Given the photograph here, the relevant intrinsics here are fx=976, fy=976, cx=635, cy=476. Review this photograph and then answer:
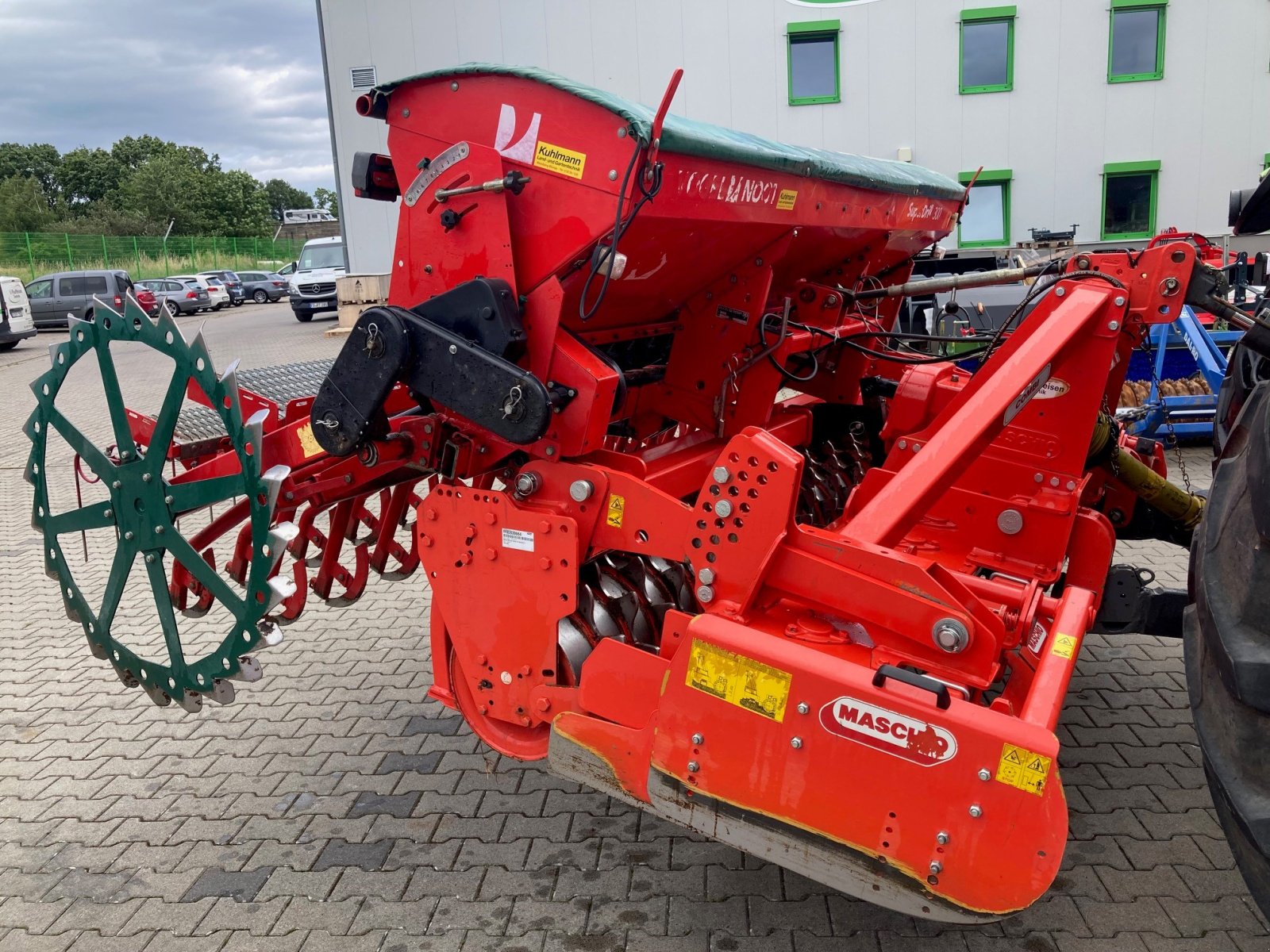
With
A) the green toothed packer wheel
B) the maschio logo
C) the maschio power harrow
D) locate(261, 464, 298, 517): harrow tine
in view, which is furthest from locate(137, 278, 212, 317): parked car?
the maschio logo

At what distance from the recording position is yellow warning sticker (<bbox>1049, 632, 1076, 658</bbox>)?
7.46 ft

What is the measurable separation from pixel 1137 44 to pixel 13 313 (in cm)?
2151

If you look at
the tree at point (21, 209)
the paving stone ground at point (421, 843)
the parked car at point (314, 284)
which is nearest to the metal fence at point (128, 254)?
the tree at point (21, 209)

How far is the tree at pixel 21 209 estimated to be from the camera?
4038 centimetres

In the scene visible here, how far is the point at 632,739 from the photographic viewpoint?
8.04 ft

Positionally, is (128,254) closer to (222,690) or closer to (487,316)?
(222,690)

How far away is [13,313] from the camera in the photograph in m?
20.0

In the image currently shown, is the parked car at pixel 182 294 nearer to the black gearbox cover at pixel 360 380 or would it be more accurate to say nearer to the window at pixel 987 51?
the window at pixel 987 51

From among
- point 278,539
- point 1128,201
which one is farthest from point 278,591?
point 1128,201

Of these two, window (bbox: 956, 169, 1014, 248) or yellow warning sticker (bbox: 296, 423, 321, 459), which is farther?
window (bbox: 956, 169, 1014, 248)

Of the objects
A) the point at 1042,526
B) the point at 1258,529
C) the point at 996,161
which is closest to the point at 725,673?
the point at 1258,529

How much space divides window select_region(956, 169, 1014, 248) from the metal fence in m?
28.5

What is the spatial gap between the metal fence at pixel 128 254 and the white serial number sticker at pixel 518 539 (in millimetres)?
34468

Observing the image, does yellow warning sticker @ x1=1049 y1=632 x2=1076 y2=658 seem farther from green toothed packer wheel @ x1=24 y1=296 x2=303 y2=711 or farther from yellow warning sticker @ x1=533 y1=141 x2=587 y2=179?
→ green toothed packer wheel @ x1=24 y1=296 x2=303 y2=711
